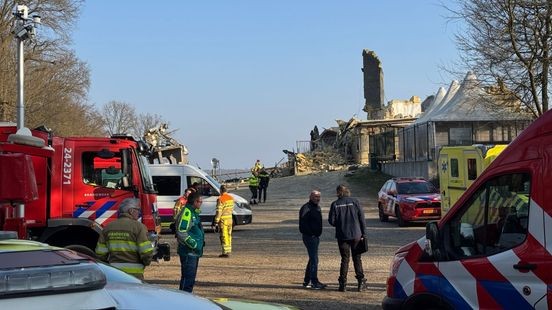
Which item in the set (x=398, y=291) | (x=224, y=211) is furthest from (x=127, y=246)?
(x=224, y=211)

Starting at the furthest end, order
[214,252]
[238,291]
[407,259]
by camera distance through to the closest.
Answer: [214,252] < [238,291] < [407,259]

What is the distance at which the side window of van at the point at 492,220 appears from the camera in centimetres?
498

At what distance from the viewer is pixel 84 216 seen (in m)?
10.5

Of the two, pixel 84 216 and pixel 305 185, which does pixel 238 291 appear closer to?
pixel 84 216

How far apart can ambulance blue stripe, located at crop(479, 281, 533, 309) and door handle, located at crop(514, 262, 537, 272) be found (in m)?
0.17

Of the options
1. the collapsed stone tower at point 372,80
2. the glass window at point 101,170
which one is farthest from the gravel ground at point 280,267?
the collapsed stone tower at point 372,80

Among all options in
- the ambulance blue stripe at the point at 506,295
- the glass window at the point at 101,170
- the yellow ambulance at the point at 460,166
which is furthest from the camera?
the yellow ambulance at the point at 460,166

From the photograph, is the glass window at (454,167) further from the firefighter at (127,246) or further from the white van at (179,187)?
the firefighter at (127,246)

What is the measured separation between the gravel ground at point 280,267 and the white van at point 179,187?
2.30 feet

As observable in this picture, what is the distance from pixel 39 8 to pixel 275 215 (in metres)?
18.3

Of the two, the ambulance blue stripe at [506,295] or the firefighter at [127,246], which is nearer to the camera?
the ambulance blue stripe at [506,295]

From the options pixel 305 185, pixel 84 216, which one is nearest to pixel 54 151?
pixel 84 216

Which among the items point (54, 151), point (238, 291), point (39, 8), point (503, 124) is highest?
point (39, 8)

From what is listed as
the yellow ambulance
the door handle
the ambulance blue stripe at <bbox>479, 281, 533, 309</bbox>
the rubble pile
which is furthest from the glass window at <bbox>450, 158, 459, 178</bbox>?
the rubble pile
